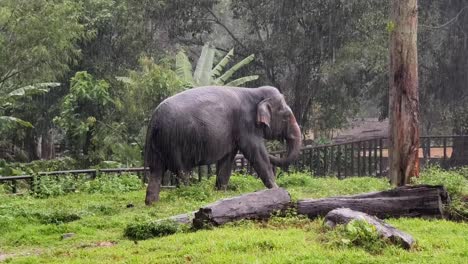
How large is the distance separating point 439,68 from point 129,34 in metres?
11.9

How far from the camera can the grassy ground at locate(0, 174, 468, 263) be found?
6.82 m

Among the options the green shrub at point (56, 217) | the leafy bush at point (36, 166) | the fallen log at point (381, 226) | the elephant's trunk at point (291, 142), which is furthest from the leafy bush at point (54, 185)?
the fallen log at point (381, 226)

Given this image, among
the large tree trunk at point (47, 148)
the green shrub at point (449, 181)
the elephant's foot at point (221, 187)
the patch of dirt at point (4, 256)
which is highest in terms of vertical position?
the green shrub at point (449, 181)

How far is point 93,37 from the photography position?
2347 centimetres

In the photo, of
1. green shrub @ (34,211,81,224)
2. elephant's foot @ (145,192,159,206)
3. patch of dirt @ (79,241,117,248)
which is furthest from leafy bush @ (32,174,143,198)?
patch of dirt @ (79,241,117,248)

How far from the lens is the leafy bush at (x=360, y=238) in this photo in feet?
23.2

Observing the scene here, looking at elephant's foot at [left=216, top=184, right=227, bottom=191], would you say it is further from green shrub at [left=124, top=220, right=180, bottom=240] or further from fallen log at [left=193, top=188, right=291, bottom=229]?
green shrub at [left=124, top=220, right=180, bottom=240]

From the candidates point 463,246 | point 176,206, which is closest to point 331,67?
point 176,206

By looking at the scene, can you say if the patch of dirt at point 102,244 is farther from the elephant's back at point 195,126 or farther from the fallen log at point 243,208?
the elephant's back at point 195,126

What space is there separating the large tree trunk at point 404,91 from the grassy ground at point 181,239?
10.0 feet

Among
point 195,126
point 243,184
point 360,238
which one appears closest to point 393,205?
point 360,238

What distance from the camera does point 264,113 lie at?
12.9m

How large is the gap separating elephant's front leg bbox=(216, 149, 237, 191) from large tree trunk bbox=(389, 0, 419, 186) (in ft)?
10.4

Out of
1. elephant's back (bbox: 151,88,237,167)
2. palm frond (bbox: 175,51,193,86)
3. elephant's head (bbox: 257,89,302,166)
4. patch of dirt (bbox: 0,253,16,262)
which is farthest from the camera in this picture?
palm frond (bbox: 175,51,193,86)
